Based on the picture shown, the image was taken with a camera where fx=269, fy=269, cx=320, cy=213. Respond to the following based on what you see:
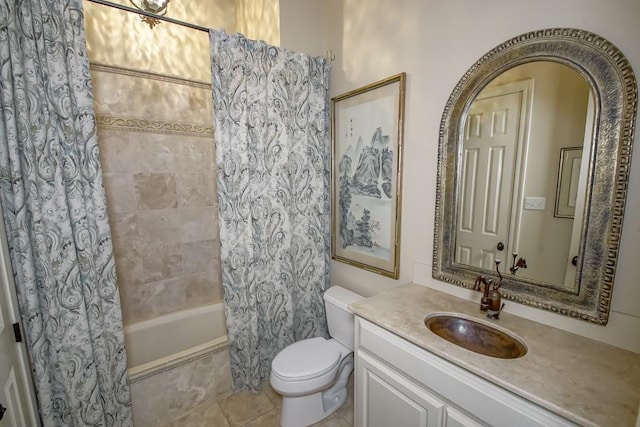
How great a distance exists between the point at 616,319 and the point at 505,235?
1.44 ft

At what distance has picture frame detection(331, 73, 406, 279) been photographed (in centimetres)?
163

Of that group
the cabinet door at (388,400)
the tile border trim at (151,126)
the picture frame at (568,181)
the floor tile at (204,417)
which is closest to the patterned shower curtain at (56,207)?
the floor tile at (204,417)

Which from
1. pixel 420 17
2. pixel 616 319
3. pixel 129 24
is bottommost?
pixel 616 319

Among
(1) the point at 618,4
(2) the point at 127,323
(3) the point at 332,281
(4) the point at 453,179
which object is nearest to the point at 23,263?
(2) the point at 127,323

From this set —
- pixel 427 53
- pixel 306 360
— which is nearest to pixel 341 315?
pixel 306 360

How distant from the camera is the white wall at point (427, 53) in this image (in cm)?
93

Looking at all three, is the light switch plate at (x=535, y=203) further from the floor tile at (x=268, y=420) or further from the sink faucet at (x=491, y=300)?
the floor tile at (x=268, y=420)

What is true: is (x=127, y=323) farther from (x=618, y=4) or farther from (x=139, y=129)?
(x=618, y=4)

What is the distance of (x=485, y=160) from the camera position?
127cm

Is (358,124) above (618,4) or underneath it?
underneath

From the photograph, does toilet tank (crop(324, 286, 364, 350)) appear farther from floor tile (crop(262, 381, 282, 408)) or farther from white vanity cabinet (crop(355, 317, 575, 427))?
floor tile (crop(262, 381, 282, 408))

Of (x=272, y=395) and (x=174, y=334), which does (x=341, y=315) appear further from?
(x=174, y=334)

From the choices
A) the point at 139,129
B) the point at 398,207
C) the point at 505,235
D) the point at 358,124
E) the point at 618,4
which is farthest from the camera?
the point at 139,129

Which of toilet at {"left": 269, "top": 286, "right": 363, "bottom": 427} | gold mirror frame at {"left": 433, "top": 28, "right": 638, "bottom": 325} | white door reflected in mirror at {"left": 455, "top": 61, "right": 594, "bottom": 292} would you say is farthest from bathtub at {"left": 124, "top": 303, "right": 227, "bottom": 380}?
gold mirror frame at {"left": 433, "top": 28, "right": 638, "bottom": 325}
